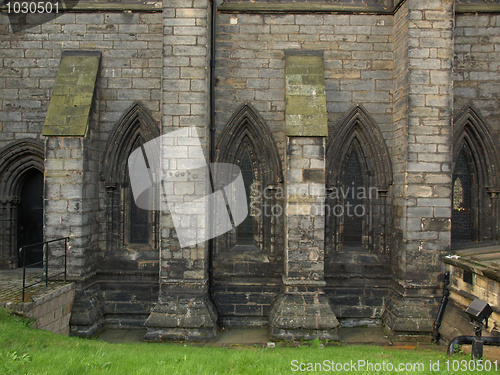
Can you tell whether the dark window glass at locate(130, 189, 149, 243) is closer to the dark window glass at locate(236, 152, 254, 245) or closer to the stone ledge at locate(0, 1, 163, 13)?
the dark window glass at locate(236, 152, 254, 245)

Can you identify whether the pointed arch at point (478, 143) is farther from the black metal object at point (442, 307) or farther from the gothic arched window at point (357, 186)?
the black metal object at point (442, 307)

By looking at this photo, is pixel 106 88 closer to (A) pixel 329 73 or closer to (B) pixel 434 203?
(A) pixel 329 73

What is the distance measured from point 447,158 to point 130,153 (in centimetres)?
688

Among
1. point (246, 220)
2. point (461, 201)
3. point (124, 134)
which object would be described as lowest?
point (246, 220)

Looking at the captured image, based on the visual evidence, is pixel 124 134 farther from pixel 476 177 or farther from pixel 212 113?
pixel 476 177

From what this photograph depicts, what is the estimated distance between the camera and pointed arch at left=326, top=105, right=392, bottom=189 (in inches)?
293

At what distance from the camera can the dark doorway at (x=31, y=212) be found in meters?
8.27

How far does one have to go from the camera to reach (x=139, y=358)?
453cm

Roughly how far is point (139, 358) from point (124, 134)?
4851mm

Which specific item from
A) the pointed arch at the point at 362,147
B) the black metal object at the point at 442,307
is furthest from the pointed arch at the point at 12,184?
the black metal object at the point at 442,307

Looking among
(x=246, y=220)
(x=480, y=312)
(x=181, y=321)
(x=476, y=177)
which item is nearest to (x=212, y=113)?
(x=246, y=220)

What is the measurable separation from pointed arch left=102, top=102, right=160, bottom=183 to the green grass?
3328 millimetres

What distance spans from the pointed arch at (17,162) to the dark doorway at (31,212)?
0.23 meters

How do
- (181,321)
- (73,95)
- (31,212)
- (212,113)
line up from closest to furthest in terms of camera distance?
(181,321) → (73,95) → (212,113) → (31,212)
